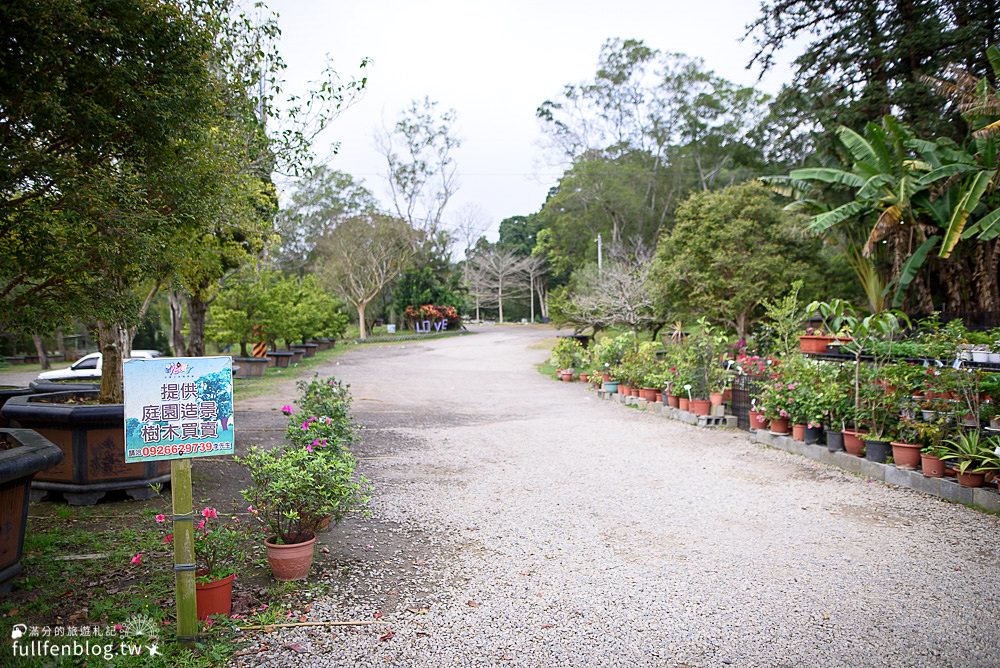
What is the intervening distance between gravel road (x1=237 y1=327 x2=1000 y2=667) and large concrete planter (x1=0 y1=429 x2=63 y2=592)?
5.56 feet

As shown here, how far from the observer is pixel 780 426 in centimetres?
805

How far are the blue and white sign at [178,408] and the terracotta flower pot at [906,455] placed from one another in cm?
604

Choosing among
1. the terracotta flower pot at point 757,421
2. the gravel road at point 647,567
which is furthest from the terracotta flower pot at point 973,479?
the terracotta flower pot at point 757,421

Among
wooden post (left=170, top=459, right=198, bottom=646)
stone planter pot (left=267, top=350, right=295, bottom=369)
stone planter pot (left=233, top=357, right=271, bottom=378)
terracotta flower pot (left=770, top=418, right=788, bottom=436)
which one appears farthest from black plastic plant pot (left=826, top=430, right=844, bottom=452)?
stone planter pot (left=267, top=350, right=295, bottom=369)

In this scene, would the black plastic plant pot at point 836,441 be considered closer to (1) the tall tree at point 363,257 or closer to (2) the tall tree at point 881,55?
(2) the tall tree at point 881,55

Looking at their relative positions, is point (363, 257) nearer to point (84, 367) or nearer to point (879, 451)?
point (84, 367)

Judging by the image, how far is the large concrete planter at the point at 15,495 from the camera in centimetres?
353

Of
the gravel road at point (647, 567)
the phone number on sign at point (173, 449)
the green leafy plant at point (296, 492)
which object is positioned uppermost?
the phone number on sign at point (173, 449)

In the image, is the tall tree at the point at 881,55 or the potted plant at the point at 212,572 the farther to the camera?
the tall tree at the point at 881,55

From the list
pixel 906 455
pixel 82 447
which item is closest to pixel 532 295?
pixel 906 455

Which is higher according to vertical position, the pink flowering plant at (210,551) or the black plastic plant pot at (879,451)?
the pink flowering plant at (210,551)

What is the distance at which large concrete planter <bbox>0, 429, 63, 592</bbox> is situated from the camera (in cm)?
353

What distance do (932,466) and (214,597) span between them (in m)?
5.93

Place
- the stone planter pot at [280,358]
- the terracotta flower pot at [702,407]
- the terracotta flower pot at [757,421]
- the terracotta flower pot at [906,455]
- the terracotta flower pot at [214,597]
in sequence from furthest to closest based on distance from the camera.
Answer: the stone planter pot at [280,358], the terracotta flower pot at [702,407], the terracotta flower pot at [757,421], the terracotta flower pot at [906,455], the terracotta flower pot at [214,597]
